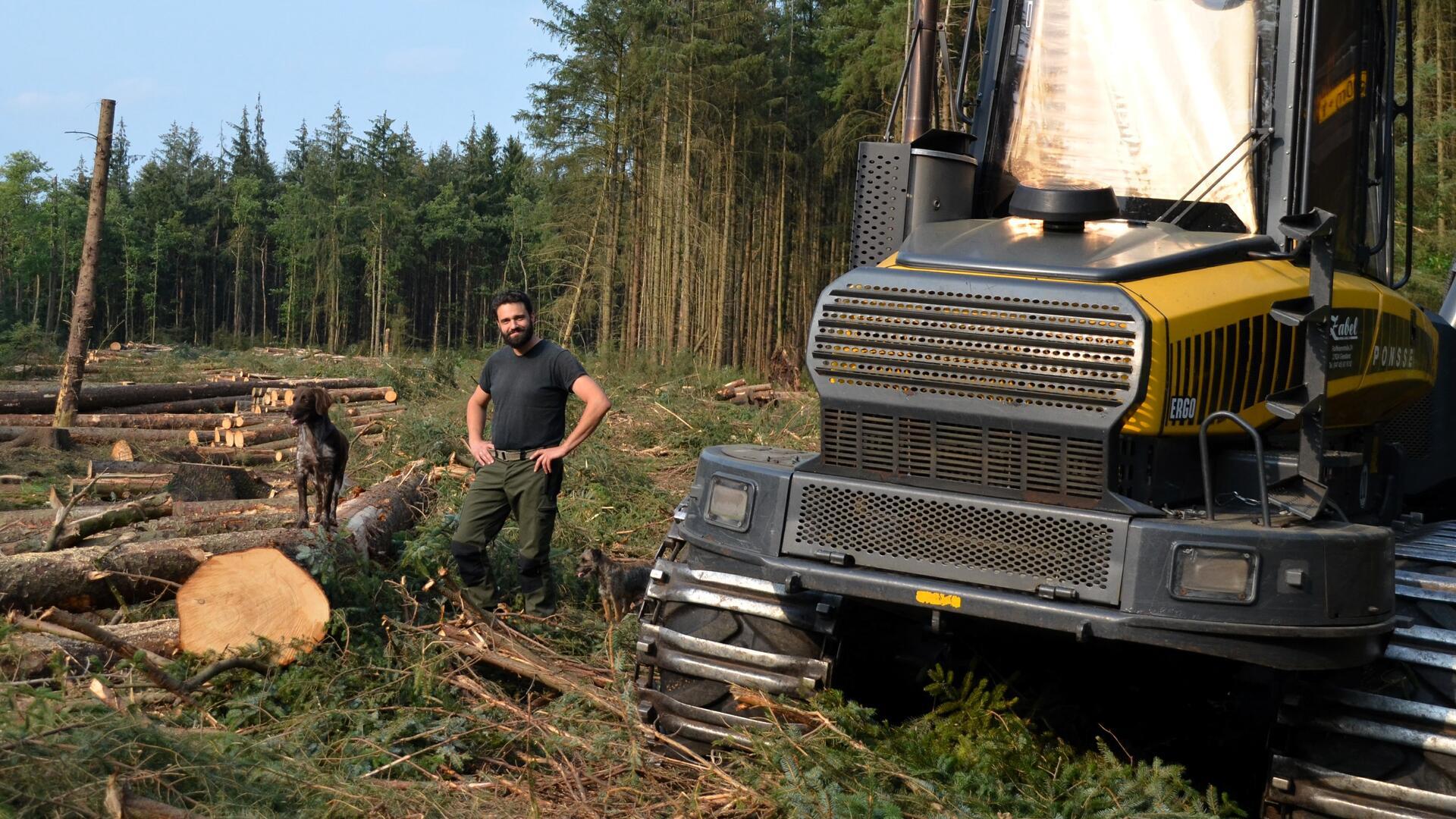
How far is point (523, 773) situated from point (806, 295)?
29.2 m

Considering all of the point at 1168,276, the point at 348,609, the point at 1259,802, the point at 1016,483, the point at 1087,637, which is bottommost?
the point at 1259,802

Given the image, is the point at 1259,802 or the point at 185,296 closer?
the point at 1259,802

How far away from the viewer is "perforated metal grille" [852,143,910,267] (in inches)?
192

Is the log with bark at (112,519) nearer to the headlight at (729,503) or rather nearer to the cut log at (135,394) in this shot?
the headlight at (729,503)

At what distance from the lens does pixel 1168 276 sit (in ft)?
13.2

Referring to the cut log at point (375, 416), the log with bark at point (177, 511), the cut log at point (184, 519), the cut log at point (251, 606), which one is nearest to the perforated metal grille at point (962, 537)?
the cut log at point (251, 606)

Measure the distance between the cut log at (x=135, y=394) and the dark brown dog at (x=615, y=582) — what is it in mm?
10120

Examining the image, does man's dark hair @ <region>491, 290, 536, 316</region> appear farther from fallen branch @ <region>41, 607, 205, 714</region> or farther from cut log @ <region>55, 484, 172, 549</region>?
cut log @ <region>55, 484, 172, 549</region>

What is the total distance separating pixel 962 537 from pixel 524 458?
342 centimetres

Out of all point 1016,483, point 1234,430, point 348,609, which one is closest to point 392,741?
point 348,609

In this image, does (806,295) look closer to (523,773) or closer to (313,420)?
(313,420)

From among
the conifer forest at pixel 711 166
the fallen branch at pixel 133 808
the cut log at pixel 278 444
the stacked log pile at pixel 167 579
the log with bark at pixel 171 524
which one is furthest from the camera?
the conifer forest at pixel 711 166

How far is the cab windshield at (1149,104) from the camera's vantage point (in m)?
4.54

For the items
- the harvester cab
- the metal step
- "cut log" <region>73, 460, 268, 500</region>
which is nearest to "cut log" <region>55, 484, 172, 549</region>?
"cut log" <region>73, 460, 268, 500</region>
